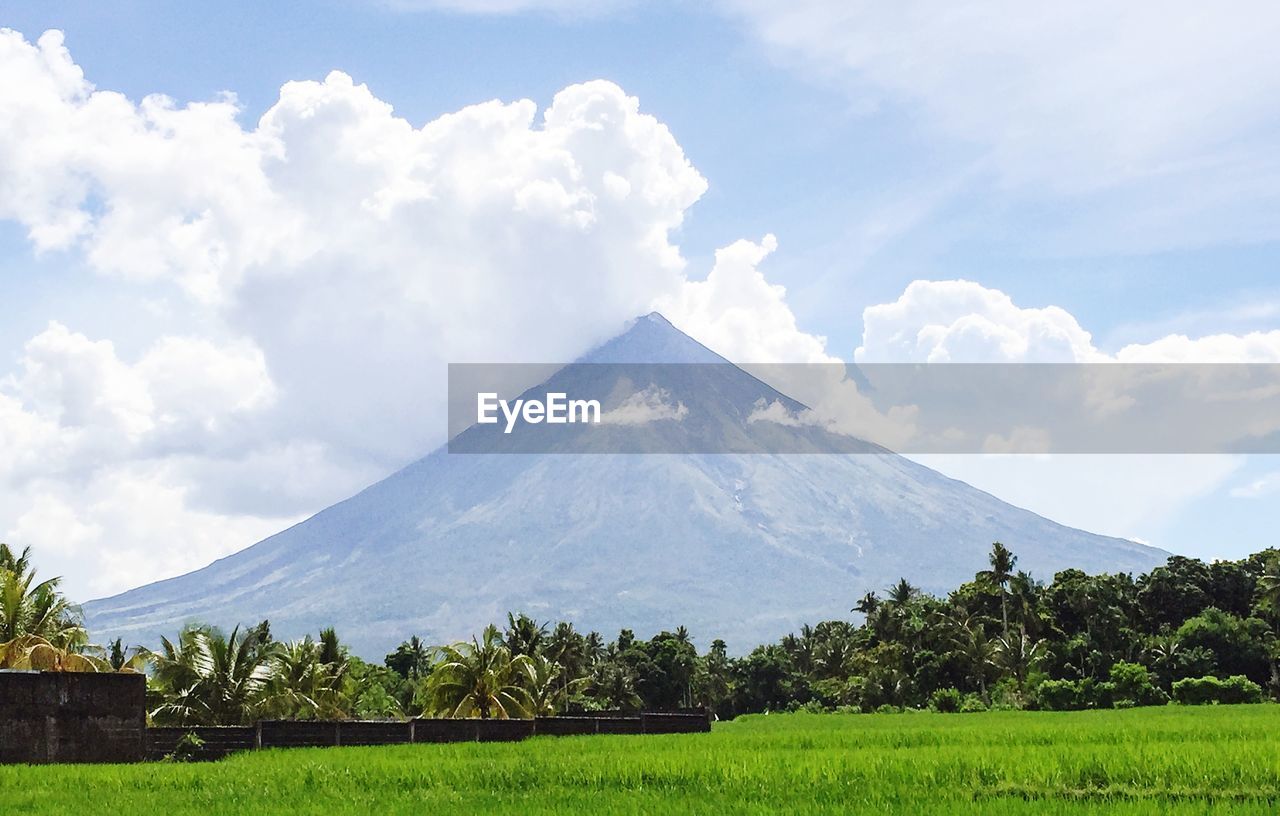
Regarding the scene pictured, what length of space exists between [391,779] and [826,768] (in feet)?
20.3

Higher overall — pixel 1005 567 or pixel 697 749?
pixel 1005 567

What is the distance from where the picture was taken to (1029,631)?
75.4 metres

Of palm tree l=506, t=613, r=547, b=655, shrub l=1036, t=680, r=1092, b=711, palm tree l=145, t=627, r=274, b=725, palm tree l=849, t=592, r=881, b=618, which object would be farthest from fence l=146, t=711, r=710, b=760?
palm tree l=849, t=592, r=881, b=618

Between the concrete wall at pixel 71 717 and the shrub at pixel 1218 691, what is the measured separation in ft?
154

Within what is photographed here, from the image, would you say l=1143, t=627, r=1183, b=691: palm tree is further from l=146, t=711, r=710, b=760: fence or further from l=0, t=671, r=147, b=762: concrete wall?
l=0, t=671, r=147, b=762: concrete wall

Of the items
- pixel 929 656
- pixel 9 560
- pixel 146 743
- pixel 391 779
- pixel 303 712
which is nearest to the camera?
pixel 391 779

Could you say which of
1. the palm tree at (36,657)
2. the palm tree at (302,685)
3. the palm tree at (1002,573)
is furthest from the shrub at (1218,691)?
the palm tree at (36,657)

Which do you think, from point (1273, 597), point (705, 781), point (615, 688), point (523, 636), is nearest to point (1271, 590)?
point (1273, 597)

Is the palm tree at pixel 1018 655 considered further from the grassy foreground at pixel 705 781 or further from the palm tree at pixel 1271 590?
the grassy foreground at pixel 705 781

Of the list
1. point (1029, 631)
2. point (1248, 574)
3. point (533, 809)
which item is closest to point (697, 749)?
point (533, 809)

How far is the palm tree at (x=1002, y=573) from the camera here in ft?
247

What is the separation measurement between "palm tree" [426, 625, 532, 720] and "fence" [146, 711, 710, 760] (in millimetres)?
7896

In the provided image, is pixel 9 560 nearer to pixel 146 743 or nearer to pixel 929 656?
pixel 146 743

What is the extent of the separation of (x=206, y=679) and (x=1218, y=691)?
43469 mm
